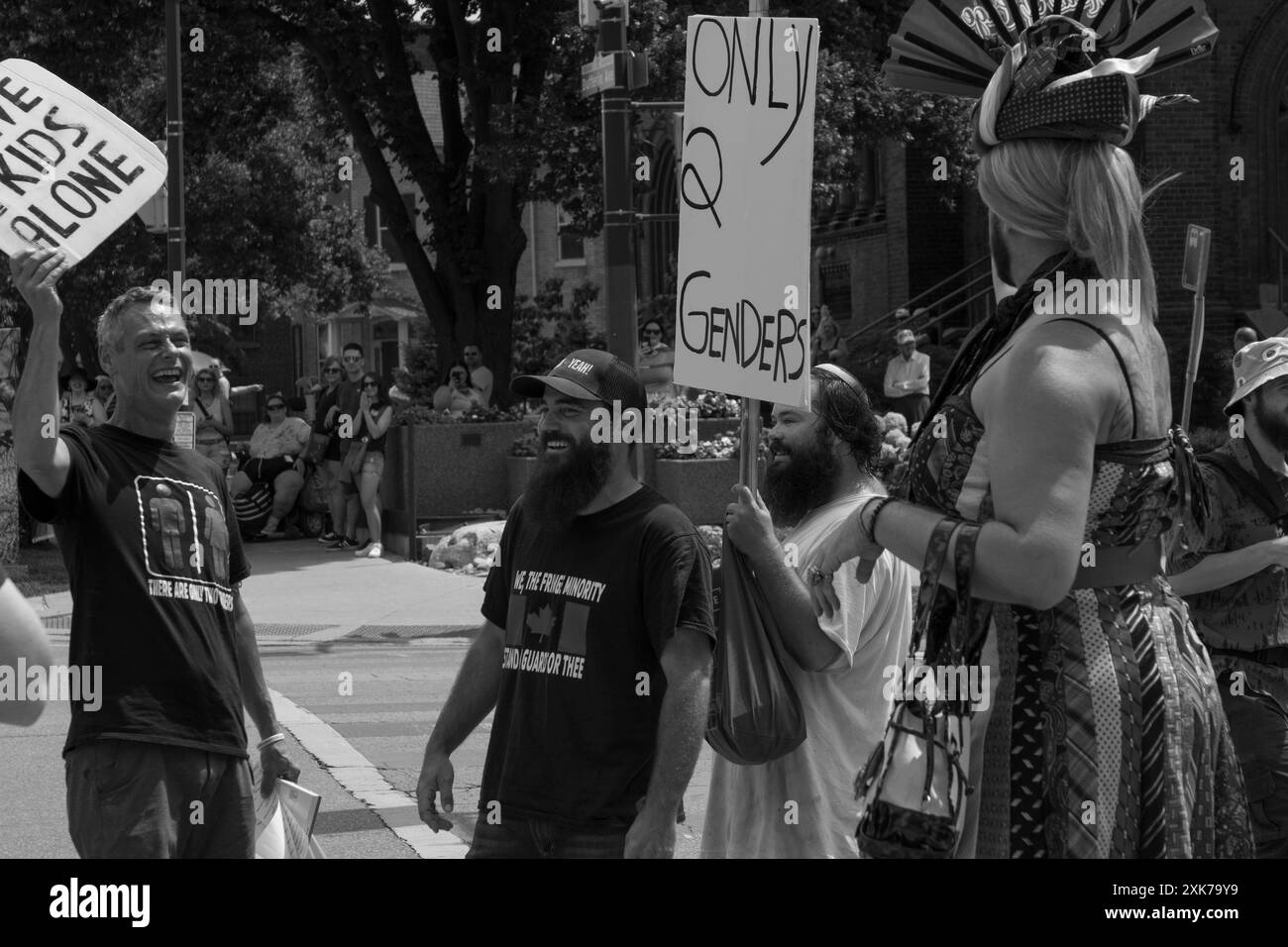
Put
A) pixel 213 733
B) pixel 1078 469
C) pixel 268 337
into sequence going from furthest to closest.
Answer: pixel 268 337 → pixel 213 733 → pixel 1078 469

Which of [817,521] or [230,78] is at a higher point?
[230,78]

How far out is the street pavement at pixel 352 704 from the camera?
284 inches

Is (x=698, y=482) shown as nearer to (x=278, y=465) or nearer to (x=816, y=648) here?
(x=278, y=465)

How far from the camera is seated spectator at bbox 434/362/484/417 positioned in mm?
19828

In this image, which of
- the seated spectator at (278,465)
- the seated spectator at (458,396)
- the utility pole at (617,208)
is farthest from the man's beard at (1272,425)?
the seated spectator at (278,465)

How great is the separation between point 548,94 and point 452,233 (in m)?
3.63

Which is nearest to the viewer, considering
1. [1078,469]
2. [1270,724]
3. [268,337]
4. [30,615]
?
[30,615]

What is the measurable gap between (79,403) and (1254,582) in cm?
1833

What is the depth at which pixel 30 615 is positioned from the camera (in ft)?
6.68

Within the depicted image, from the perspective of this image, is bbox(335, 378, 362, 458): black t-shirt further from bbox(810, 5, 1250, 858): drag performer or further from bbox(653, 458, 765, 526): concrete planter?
bbox(810, 5, 1250, 858): drag performer

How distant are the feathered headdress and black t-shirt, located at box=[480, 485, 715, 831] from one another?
4.08 ft

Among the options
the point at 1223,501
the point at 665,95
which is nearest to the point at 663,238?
the point at 665,95

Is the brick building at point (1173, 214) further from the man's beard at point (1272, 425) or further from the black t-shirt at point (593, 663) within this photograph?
the black t-shirt at point (593, 663)

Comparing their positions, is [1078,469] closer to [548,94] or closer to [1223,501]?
[1223,501]
